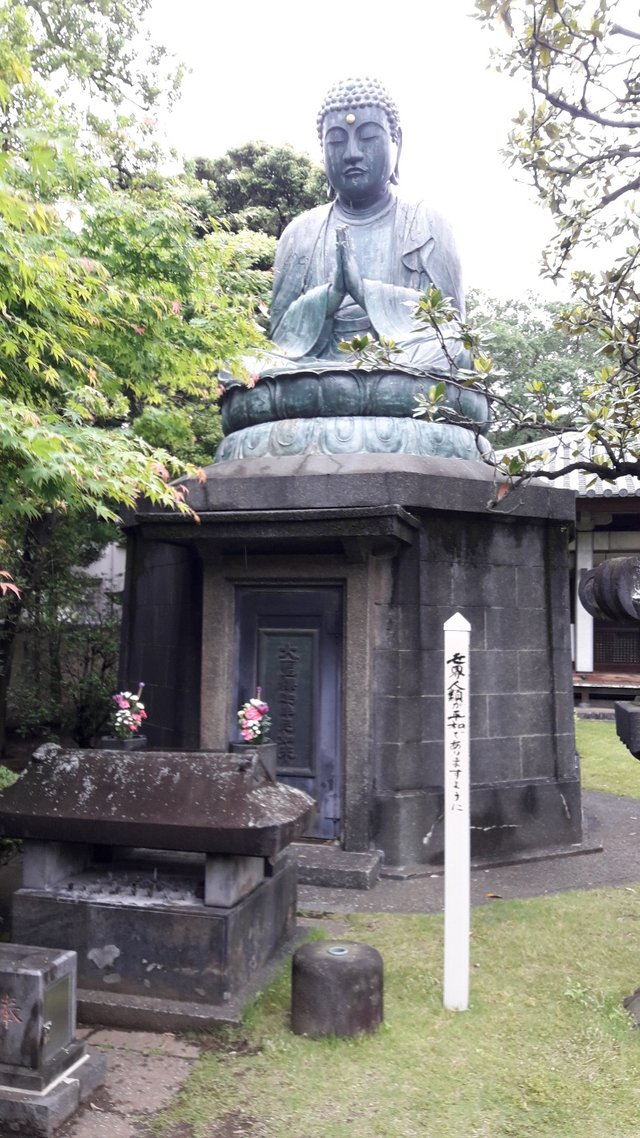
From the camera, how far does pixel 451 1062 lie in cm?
399

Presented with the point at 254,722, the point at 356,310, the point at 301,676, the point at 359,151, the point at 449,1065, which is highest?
the point at 359,151

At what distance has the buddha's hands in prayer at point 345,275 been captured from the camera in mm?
7906

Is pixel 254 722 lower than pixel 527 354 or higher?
lower

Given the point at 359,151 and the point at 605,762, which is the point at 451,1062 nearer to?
the point at 359,151

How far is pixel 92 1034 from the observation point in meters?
4.32

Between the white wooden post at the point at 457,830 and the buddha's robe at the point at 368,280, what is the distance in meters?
4.15

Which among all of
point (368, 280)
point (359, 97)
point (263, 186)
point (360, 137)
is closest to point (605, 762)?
point (368, 280)

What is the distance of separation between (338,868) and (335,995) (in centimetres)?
257

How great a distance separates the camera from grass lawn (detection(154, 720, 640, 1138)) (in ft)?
11.6

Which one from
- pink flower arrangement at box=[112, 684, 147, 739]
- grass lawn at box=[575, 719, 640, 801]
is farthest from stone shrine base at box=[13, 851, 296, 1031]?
grass lawn at box=[575, 719, 640, 801]

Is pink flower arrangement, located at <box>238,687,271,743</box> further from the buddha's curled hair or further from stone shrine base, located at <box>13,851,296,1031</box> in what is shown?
the buddha's curled hair

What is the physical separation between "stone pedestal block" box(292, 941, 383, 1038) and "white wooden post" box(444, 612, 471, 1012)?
0.48 meters

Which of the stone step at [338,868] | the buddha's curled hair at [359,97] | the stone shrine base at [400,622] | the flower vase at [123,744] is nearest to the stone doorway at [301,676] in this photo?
the stone shrine base at [400,622]

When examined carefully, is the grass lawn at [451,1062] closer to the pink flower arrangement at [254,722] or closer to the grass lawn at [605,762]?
the pink flower arrangement at [254,722]
